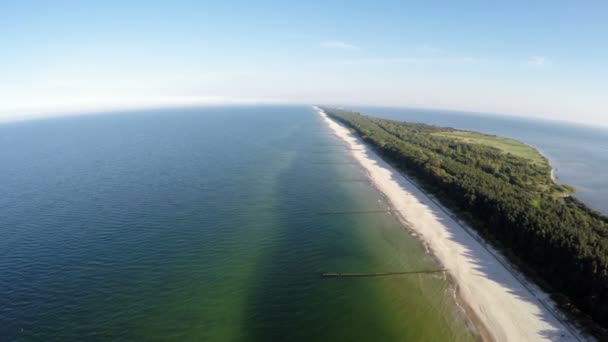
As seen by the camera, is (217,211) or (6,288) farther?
(217,211)

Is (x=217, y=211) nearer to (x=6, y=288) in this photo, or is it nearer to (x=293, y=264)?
(x=293, y=264)

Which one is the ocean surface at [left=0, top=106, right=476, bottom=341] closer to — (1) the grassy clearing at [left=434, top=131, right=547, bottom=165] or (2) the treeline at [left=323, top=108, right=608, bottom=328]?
(2) the treeline at [left=323, top=108, right=608, bottom=328]

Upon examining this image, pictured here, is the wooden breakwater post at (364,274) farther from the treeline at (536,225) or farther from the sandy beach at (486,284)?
the treeline at (536,225)

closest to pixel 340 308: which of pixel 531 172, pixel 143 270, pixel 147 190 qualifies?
pixel 143 270

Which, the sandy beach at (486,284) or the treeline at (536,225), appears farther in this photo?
the treeline at (536,225)

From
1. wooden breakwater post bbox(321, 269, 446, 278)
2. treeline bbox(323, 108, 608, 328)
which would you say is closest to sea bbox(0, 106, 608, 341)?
wooden breakwater post bbox(321, 269, 446, 278)

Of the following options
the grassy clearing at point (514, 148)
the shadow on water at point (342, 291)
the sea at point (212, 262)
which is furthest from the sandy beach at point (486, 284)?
the grassy clearing at point (514, 148)

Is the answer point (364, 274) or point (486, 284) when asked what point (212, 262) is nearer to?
point (364, 274)
